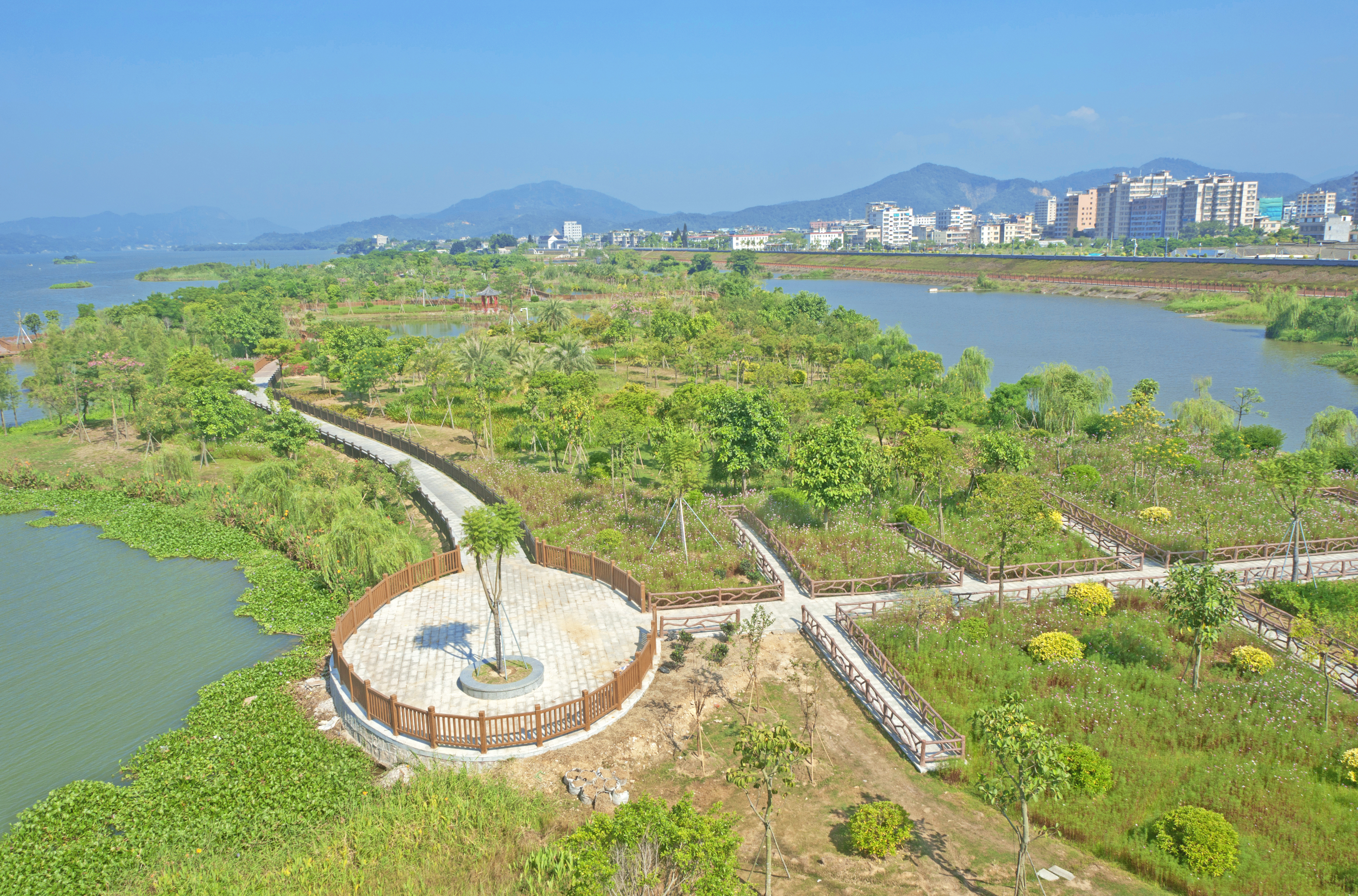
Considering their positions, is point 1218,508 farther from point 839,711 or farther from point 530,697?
point 530,697

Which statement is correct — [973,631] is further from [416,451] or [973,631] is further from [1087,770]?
[416,451]

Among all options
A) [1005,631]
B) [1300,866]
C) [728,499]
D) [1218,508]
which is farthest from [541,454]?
[1300,866]

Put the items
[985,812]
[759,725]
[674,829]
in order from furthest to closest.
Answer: [985,812]
[759,725]
[674,829]

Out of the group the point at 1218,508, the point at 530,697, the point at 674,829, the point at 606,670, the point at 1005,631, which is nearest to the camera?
the point at 674,829

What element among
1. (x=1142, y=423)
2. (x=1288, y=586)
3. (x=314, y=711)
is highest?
(x=1142, y=423)

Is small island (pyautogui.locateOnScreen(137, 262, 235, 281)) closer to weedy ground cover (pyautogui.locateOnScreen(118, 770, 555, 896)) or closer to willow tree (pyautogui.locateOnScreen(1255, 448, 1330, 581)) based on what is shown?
weedy ground cover (pyautogui.locateOnScreen(118, 770, 555, 896))

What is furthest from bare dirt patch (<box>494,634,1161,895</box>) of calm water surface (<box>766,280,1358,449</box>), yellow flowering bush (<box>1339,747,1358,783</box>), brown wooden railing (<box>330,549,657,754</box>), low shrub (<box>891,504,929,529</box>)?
calm water surface (<box>766,280,1358,449</box>)

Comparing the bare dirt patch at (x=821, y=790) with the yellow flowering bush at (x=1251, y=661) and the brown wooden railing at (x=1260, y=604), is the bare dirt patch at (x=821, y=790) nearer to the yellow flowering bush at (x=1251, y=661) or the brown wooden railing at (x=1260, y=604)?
the brown wooden railing at (x=1260, y=604)

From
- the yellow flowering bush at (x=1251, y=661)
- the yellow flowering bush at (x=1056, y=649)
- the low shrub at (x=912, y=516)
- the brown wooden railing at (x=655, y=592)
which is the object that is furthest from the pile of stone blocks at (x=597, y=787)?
the low shrub at (x=912, y=516)
